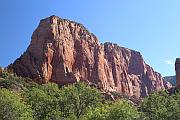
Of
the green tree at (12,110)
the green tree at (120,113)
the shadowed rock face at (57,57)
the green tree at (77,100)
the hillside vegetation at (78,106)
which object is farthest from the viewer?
the shadowed rock face at (57,57)

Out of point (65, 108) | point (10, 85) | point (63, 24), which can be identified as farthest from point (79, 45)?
point (65, 108)

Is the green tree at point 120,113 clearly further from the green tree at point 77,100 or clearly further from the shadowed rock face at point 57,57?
the shadowed rock face at point 57,57

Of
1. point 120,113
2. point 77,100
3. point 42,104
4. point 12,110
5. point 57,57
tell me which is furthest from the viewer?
point 57,57

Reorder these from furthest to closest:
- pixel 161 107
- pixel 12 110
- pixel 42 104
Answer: pixel 42 104 < pixel 161 107 < pixel 12 110

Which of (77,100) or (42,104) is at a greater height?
(77,100)

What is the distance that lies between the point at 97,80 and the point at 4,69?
44878 millimetres

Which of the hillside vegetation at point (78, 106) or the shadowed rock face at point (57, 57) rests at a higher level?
the shadowed rock face at point (57, 57)

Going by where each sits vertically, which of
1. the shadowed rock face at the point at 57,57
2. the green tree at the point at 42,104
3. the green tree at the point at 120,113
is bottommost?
the green tree at the point at 120,113

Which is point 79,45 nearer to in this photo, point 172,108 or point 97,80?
point 97,80

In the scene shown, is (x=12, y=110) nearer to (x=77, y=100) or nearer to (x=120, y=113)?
(x=120, y=113)

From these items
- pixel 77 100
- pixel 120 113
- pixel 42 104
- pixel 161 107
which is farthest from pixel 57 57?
pixel 120 113

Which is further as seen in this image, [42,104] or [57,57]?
[57,57]

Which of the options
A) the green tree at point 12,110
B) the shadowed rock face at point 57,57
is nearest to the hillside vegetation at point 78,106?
the green tree at point 12,110

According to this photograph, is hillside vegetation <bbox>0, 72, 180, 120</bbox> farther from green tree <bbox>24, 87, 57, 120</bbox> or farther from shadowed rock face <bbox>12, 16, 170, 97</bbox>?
shadowed rock face <bbox>12, 16, 170, 97</bbox>
